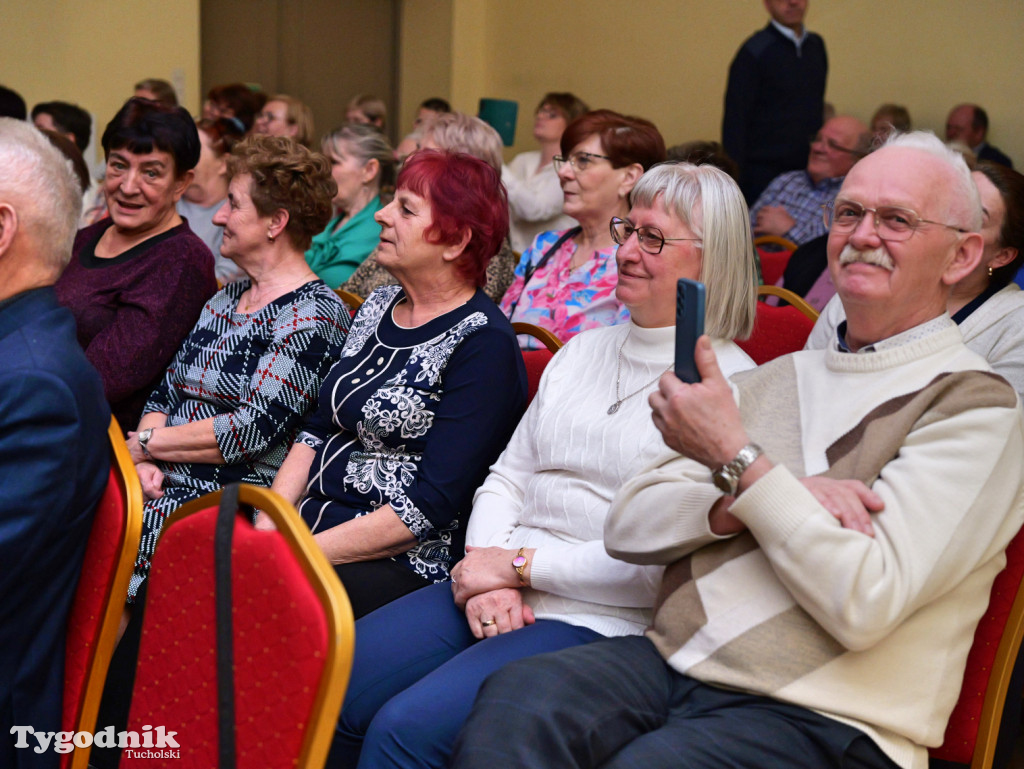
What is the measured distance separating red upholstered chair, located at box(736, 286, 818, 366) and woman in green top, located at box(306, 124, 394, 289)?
65.1 inches

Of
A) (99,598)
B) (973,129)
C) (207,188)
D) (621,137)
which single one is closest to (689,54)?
(973,129)

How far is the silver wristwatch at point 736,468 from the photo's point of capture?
1.33 m

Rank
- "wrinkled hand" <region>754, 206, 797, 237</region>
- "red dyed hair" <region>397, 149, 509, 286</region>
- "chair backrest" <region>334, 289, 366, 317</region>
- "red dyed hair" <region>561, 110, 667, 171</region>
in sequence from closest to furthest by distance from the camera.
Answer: "red dyed hair" <region>397, 149, 509, 286</region> < "chair backrest" <region>334, 289, 366, 317</region> < "red dyed hair" <region>561, 110, 667, 171</region> < "wrinkled hand" <region>754, 206, 797, 237</region>

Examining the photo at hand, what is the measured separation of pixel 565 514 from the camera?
5.76 feet

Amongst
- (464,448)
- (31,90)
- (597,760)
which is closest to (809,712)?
(597,760)

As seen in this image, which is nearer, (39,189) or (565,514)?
(39,189)

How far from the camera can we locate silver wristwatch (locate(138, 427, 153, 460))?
230 cm

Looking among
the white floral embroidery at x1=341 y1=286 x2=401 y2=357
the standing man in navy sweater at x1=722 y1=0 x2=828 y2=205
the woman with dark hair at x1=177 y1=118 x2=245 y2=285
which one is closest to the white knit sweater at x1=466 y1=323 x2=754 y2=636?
the white floral embroidery at x1=341 y1=286 x2=401 y2=357

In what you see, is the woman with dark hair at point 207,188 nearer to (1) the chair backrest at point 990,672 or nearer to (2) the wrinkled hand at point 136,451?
(2) the wrinkled hand at point 136,451

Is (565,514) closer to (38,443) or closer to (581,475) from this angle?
(581,475)

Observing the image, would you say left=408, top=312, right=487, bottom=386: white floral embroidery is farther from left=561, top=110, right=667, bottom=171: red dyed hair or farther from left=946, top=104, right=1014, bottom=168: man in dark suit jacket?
left=946, top=104, right=1014, bottom=168: man in dark suit jacket

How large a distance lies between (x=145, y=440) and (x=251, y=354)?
1.01 feet

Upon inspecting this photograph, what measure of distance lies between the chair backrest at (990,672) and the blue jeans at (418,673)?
53 cm

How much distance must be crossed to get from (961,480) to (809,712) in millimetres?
350
